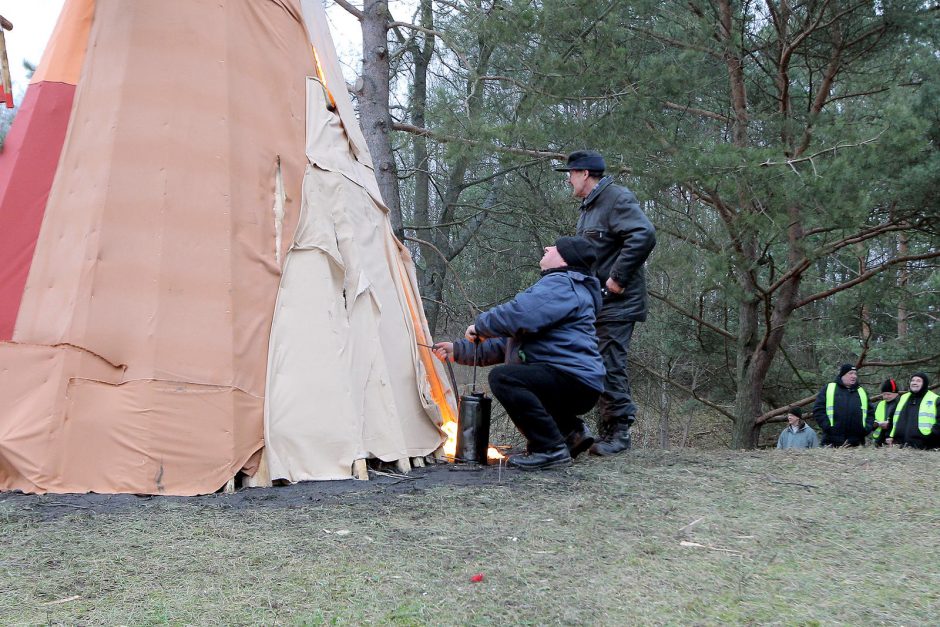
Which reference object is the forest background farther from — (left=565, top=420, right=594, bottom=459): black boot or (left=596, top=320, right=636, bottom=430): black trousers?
(left=565, top=420, right=594, bottom=459): black boot

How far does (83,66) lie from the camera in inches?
209

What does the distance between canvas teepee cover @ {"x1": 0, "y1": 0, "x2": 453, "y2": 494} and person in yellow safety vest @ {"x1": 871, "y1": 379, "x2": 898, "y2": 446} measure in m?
6.30

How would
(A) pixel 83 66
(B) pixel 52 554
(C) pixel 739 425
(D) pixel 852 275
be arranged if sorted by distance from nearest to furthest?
(B) pixel 52 554 → (A) pixel 83 66 → (C) pixel 739 425 → (D) pixel 852 275

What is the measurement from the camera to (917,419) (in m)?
8.76

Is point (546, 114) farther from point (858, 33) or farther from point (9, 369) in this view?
point (9, 369)

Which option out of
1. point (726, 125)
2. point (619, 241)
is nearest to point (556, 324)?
point (619, 241)

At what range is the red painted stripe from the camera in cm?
494

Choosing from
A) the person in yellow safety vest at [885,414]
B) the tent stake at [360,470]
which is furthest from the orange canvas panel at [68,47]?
the person in yellow safety vest at [885,414]

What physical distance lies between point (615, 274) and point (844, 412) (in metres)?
5.01

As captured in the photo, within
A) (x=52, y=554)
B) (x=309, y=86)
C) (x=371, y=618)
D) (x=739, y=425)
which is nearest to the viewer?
(x=371, y=618)

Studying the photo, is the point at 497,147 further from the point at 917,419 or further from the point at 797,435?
the point at 917,419

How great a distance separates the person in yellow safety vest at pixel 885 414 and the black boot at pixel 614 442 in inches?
196

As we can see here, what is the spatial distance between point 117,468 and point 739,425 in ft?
26.3

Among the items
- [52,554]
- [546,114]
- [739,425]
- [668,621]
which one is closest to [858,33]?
[546,114]
